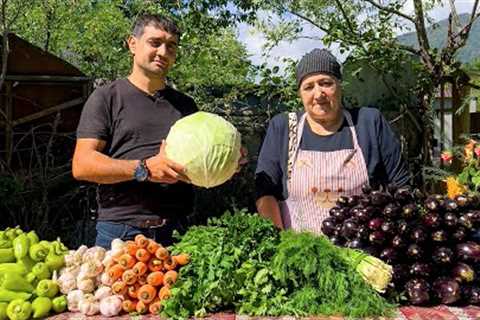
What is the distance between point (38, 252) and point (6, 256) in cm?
12

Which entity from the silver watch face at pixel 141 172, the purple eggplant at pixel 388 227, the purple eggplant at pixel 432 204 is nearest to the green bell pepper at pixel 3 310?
the silver watch face at pixel 141 172

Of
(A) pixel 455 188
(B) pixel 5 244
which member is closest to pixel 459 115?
(A) pixel 455 188

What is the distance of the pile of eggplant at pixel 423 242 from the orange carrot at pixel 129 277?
0.84 meters

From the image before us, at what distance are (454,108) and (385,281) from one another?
262 inches

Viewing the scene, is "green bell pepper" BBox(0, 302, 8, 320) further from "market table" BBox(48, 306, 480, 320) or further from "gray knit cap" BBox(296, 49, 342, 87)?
"gray knit cap" BBox(296, 49, 342, 87)

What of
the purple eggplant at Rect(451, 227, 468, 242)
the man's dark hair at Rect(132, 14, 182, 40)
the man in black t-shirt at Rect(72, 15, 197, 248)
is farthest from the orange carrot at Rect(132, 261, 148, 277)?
the man's dark hair at Rect(132, 14, 182, 40)

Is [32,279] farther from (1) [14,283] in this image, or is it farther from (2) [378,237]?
(2) [378,237]

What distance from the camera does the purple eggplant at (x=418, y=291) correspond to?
210 centimetres

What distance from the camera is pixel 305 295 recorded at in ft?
6.64

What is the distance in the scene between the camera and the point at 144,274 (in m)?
2.12

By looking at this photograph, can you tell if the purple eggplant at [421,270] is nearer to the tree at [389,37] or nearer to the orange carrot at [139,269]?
the orange carrot at [139,269]

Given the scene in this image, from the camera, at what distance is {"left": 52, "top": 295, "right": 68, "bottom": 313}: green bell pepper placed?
6.92 feet

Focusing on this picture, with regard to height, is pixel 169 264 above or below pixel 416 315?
above

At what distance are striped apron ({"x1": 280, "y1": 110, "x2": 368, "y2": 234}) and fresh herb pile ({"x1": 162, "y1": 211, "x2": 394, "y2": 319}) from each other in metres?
0.79
